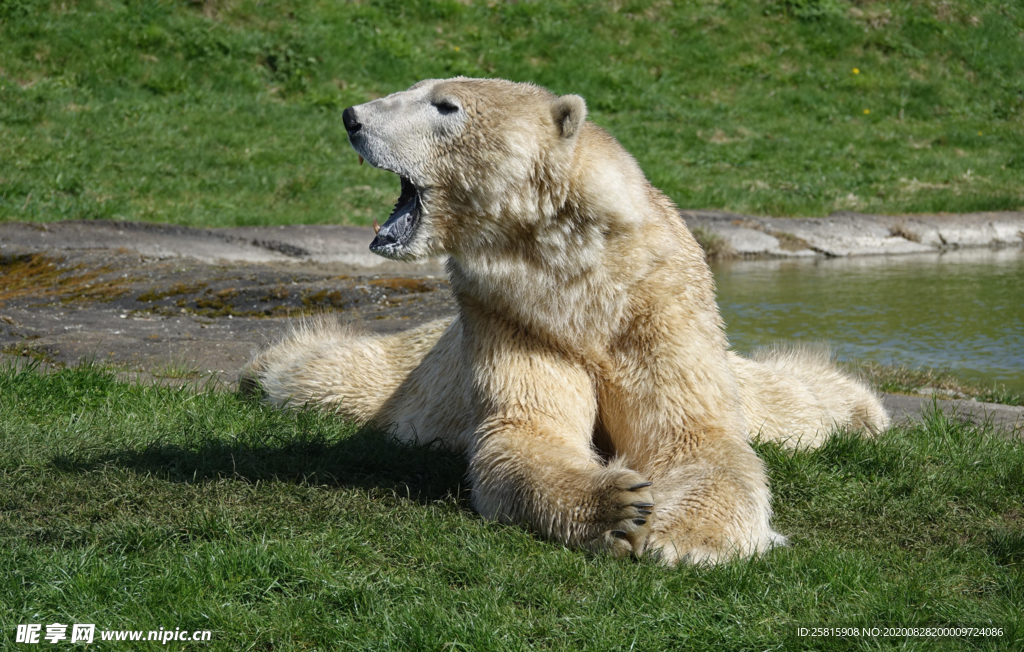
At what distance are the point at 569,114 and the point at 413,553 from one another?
1.58 metres

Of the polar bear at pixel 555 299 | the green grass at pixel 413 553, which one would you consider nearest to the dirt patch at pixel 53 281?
the green grass at pixel 413 553

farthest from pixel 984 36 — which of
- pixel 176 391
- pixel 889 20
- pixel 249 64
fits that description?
pixel 176 391

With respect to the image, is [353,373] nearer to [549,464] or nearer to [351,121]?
[351,121]

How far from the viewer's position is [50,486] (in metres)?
3.70

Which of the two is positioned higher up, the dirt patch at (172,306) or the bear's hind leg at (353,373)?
the bear's hind leg at (353,373)

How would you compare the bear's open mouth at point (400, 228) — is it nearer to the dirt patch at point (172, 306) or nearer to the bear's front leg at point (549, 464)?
the bear's front leg at point (549, 464)

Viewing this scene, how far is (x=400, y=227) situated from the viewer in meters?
3.60

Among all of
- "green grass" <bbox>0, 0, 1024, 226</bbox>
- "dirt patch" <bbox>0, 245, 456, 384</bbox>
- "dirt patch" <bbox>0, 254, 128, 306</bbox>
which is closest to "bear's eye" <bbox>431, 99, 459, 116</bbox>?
"dirt patch" <bbox>0, 245, 456, 384</bbox>

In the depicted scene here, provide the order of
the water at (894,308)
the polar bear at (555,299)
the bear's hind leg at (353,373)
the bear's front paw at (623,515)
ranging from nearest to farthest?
the bear's front paw at (623,515), the polar bear at (555,299), the bear's hind leg at (353,373), the water at (894,308)

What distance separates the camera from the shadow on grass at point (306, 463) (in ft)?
12.7

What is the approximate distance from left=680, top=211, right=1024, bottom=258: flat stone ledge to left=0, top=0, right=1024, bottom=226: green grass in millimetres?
622

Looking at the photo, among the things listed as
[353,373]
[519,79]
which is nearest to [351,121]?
[353,373]

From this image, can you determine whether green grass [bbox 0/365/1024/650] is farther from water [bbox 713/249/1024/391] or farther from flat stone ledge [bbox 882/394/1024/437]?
water [bbox 713/249/1024/391]

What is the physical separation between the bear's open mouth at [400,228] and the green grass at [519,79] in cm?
836
